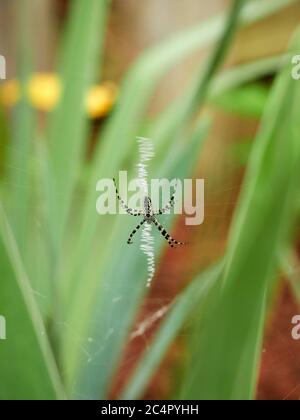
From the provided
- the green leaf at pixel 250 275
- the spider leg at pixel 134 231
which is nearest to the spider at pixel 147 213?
the spider leg at pixel 134 231

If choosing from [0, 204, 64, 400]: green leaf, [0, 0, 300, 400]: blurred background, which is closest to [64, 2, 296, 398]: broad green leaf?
[0, 0, 300, 400]: blurred background

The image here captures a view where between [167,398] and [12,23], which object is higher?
[12,23]

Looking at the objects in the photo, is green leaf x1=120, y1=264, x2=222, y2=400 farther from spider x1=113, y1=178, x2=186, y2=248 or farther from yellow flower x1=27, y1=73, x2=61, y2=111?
yellow flower x1=27, y1=73, x2=61, y2=111

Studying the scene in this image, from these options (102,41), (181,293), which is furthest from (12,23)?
(181,293)

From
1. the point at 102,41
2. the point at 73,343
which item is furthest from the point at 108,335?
the point at 102,41

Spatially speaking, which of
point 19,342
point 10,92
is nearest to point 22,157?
point 10,92
